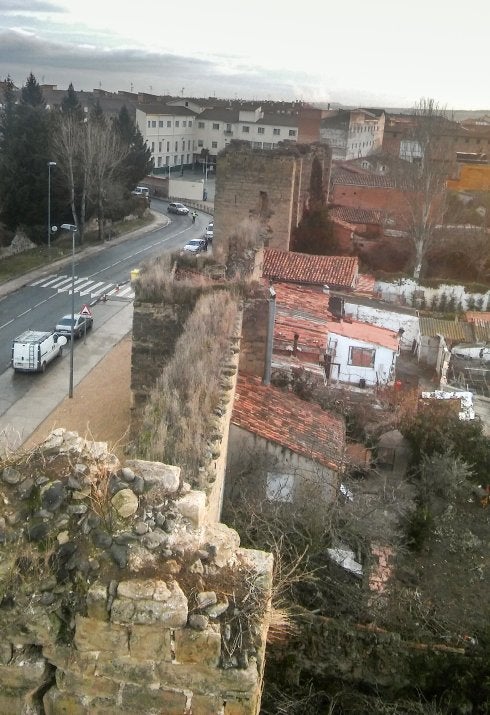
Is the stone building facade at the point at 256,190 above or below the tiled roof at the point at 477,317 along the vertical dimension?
above

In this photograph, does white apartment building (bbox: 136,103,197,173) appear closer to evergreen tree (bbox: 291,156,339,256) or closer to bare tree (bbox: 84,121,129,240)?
bare tree (bbox: 84,121,129,240)

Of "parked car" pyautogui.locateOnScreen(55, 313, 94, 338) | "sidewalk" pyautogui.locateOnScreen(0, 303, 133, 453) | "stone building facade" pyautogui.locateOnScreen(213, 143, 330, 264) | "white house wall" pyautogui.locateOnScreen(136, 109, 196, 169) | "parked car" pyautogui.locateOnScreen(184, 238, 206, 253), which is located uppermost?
"white house wall" pyautogui.locateOnScreen(136, 109, 196, 169)

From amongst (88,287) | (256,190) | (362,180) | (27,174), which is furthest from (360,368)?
(27,174)

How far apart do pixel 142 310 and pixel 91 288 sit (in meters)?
19.8

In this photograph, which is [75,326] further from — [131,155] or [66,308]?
[131,155]

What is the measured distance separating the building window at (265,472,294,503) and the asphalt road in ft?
18.5

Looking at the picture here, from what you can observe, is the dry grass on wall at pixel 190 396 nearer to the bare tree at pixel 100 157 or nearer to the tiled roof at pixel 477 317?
the tiled roof at pixel 477 317

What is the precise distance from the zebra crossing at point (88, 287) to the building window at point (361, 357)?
14.8m

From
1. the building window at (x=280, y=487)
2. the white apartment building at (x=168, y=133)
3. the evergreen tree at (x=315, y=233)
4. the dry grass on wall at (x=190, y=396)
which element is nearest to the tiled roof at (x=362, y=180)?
the evergreen tree at (x=315, y=233)

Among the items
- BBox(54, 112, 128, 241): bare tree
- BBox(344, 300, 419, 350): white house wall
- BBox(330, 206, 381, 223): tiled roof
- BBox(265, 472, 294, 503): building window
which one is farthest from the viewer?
BBox(54, 112, 128, 241): bare tree

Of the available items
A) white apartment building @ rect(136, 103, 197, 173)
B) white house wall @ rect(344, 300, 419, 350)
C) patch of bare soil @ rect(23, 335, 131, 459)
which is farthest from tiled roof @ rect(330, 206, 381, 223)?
white apartment building @ rect(136, 103, 197, 173)

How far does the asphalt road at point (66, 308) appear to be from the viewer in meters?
18.2

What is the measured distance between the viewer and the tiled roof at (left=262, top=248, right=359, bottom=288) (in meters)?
21.5

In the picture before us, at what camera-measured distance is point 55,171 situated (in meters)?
35.2
